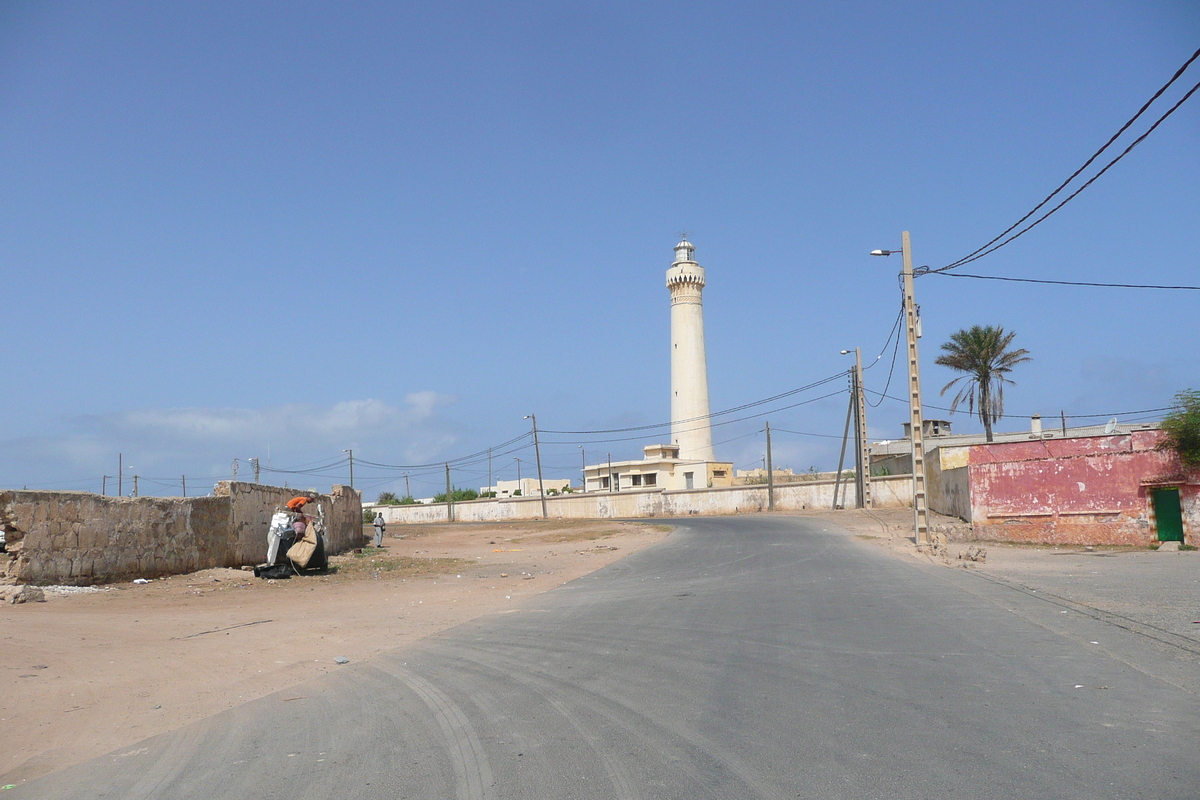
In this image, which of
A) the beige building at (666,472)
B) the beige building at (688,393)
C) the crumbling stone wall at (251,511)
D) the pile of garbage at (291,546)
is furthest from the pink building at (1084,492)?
the beige building at (666,472)

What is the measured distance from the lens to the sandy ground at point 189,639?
693 cm

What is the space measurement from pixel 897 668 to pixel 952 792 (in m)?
3.30

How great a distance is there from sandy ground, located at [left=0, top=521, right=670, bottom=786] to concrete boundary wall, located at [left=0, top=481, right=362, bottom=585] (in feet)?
1.74

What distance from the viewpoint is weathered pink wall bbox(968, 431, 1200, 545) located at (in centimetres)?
2581

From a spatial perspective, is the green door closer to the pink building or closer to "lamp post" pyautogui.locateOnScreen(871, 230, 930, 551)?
the pink building

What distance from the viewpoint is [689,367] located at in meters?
77.4

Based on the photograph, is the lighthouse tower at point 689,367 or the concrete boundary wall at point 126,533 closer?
the concrete boundary wall at point 126,533

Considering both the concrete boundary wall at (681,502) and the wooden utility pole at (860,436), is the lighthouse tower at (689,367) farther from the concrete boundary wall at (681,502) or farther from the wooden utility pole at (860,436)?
the wooden utility pole at (860,436)

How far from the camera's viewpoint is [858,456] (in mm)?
49312

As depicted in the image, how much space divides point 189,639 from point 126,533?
6.74 metres

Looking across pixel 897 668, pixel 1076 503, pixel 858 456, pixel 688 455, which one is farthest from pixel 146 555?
pixel 688 455

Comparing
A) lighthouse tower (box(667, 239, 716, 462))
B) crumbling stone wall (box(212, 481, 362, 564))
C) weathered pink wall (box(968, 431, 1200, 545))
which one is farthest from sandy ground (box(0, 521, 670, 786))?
lighthouse tower (box(667, 239, 716, 462))

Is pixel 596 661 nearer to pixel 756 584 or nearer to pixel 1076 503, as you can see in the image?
pixel 756 584

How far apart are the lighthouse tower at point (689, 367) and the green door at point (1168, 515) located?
171 ft
